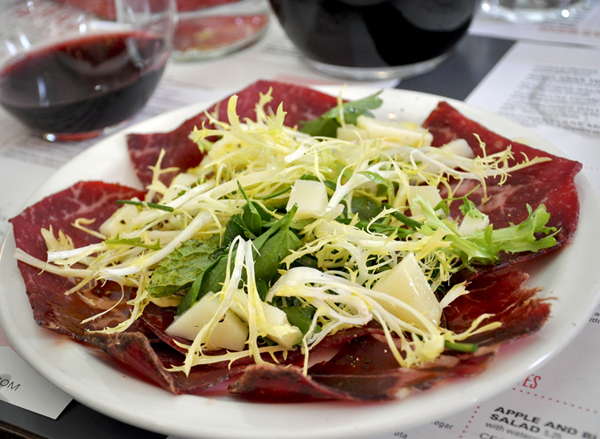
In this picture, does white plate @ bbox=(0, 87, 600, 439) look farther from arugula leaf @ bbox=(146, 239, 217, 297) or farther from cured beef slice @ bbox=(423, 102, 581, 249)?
arugula leaf @ bbox=(146, 239, 217, 297)

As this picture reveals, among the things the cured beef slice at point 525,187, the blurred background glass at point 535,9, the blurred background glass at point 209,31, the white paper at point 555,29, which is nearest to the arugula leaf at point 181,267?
the cured beef slice at point 525,187

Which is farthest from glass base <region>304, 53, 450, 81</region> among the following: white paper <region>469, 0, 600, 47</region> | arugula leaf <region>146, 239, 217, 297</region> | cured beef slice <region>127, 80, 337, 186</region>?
arugula leaf <region>146, 239, 217, 297</region>

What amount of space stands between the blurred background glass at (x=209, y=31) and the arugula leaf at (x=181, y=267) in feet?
4.31

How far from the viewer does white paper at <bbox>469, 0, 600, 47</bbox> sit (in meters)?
1.93

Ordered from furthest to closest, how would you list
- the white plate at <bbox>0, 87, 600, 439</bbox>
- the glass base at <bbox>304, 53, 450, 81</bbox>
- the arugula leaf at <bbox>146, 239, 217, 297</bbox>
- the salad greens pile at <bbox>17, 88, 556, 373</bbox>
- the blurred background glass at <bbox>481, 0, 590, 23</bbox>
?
the blurred background glass at <bbox>481, 0, 590, 23</bbox>, the glass base at <bbox>304, 53, 450, 81</bbox>, the arugula leaf at <bbox>146, 239, 217, 297</bbox>, the salad greens pile at <bbox>17, 88, 556, 373</bbox>, the white plate at <bbox>0, 87, 600, 439</bbox>

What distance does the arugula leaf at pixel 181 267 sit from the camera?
36.5 inches

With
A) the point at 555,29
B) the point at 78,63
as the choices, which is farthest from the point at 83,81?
the point at 555,29

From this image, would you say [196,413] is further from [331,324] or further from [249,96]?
[249,96]

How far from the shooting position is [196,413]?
70cm

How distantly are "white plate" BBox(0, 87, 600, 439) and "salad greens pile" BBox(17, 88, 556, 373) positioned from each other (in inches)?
2.4

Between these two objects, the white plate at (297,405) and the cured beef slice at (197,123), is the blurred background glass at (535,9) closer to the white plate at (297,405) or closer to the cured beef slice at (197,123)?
the cured beef slice at (197,123)

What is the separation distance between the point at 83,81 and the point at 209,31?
2.49 ft

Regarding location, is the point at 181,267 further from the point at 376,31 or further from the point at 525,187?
the point at 376,31

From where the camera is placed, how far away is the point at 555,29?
2012 mm
